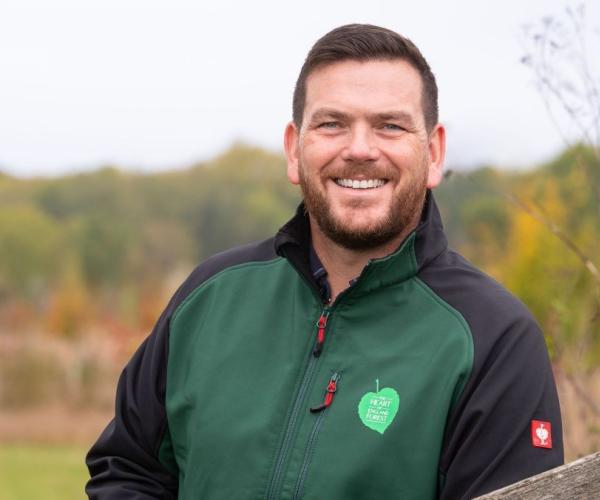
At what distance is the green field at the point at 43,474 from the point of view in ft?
110

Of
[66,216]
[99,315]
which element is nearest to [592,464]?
[99,315]

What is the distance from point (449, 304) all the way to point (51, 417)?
1696 inches

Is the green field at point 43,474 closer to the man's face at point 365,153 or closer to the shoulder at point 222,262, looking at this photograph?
the shoulder at point 222,262

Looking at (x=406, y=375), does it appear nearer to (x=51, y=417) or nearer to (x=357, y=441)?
(x=357, y=441)

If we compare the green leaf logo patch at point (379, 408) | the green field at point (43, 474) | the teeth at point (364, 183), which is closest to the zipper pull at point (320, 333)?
the green leaf logo patch at point (379, 408)

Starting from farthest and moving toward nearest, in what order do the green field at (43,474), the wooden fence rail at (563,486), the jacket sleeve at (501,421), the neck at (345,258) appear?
the green field at (43,474), the neck at (345,258), the jacket sleeve at (501,421), the wooden fence rail at (563,486)

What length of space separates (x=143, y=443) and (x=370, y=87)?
106 cm

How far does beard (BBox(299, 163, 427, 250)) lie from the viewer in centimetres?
242

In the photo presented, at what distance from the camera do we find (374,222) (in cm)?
243

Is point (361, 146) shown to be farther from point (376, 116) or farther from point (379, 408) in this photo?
point (379, 408)

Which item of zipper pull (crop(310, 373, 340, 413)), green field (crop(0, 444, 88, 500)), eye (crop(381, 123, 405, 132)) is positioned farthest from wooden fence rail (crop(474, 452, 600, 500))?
green field (crop(0, 444, 88, 500))

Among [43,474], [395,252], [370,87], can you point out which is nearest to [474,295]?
[395,252]

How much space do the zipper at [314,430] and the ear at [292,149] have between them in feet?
1.83

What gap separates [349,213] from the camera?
2445 mm
